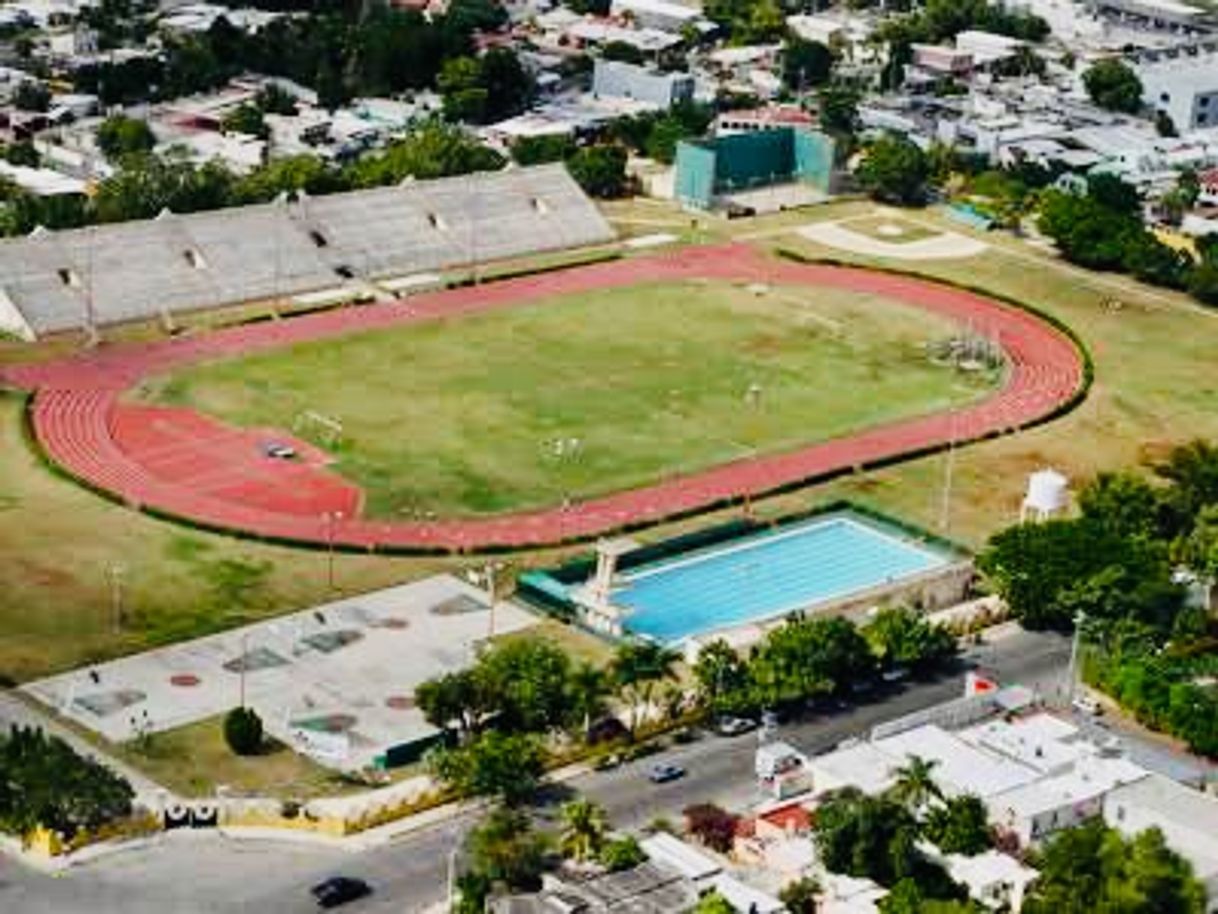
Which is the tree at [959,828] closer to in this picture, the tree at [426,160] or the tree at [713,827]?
the tree at [713,827]

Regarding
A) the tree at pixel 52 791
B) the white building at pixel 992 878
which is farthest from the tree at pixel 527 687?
the white building at pixel 992 878

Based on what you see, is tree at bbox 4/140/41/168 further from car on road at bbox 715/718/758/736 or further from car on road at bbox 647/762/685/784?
car on road at bbox 647/762/685/784

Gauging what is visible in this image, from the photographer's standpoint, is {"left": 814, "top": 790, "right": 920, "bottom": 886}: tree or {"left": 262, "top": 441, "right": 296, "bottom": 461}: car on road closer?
{"left": 814, "top": 790, "right": 920, "bottom": 886}: tree

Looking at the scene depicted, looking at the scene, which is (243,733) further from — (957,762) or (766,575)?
(766,575)

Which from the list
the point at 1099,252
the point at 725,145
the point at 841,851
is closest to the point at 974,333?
the point at 1099,252

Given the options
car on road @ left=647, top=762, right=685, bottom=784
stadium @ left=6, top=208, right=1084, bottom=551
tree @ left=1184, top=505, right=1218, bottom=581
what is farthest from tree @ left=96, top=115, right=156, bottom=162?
car on road @ left=647, top=762, right=685, bottom=784
